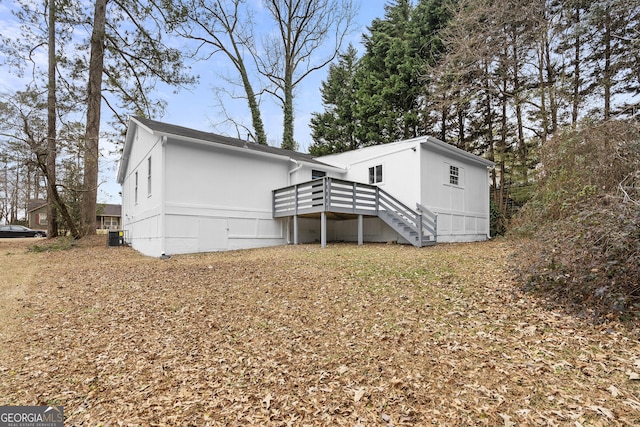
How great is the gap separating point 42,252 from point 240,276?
467 inches

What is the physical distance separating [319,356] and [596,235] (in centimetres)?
432

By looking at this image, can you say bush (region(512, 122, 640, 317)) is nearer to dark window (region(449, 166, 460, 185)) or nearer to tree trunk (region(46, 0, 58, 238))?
dark window (region(449, 166, 460, 185))

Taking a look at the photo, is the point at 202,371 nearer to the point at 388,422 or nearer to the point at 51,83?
the point at 388,422

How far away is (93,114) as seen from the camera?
16.3 metres

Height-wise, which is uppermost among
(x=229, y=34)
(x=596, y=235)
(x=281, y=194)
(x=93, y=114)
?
(x=229, y=34)

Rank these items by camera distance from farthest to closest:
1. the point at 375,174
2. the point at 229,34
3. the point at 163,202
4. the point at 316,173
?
the point at 229,34 < the point at 316,173 < the point at 375,174 < the point at 163,202

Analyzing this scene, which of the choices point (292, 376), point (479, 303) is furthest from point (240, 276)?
point (479, 303)

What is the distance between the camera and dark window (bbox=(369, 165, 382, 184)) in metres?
13.9

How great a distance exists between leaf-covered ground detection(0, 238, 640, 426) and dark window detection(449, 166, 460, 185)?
334 inches

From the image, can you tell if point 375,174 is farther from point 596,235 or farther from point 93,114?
point 93,114

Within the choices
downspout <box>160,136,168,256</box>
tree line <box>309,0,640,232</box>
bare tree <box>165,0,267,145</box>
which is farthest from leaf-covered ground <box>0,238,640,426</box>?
bare tree <box>165,0,267,145</box>

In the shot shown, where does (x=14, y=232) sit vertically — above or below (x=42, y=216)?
below

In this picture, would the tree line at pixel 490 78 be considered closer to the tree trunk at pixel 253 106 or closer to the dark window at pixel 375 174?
the dark window at pixel 375 174

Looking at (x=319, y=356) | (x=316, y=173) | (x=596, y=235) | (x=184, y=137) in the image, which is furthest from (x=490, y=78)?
(x=319, y=356)
